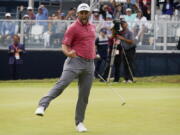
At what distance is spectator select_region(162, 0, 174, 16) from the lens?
32438mm

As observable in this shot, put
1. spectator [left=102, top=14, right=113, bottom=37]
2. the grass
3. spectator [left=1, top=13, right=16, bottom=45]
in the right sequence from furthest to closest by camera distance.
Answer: spectator [left=1, top=13, right=16, bottom=45] → spectator [left=102, top=14, right=113, bottom=37] → the grass

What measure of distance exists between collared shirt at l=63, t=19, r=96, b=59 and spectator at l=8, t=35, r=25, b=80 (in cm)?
1849

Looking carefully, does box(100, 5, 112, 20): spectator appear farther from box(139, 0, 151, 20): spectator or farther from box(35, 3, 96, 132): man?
box(35, 3, 96, 132): man

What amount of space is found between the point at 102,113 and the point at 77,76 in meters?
3.76

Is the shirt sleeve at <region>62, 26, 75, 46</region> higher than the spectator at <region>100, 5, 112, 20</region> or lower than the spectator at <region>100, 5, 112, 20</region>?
lower

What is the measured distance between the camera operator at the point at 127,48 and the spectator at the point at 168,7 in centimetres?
397

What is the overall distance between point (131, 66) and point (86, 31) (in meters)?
16.3

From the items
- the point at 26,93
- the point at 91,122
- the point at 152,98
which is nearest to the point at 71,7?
the point at 26,93

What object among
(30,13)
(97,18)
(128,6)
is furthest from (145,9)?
(30,13)

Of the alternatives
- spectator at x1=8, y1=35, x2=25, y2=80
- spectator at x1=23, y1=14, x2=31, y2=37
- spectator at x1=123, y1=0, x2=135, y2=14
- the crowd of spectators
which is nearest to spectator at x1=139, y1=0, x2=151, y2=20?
the crowd of spectators

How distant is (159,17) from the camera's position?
33.0 meters

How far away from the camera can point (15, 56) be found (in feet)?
104

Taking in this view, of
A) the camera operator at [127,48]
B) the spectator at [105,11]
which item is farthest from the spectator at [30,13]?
the camera operator at [127,48]

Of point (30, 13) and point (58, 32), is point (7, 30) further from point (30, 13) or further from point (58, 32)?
point (58, 32)
